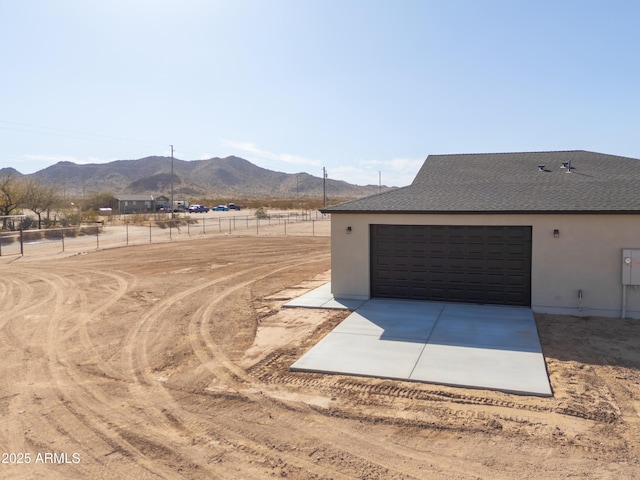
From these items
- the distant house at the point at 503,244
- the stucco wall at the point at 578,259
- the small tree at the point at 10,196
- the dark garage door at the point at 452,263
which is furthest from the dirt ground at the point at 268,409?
the small tree at the point at 10,196

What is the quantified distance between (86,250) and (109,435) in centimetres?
2668

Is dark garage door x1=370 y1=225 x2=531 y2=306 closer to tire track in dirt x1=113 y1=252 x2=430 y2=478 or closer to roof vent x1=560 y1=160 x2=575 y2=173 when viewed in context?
tire track in dirt x1=113 y1=252 x2=430 y2=478

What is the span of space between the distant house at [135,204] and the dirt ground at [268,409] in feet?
270

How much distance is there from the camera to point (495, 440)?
6465 millimetres

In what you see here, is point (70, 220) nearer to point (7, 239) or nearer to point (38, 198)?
point (38, 198)

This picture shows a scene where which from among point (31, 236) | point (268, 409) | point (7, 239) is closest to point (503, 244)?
point (268, 409)

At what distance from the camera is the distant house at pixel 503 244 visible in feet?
40.7

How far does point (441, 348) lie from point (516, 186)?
772cm

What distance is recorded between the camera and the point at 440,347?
10203 mm

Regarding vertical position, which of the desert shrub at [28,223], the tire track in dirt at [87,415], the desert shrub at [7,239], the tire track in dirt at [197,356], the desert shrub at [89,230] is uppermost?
the desert shrub at [28,223]

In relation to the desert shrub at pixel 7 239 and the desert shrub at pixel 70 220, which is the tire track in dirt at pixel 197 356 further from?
the desert shrub at pixel 70 220

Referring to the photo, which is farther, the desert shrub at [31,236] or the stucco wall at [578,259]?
the desert shrub at [31,236]

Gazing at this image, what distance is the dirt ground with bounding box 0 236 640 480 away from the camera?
600 cm

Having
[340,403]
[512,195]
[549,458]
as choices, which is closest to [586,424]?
[549,458]
